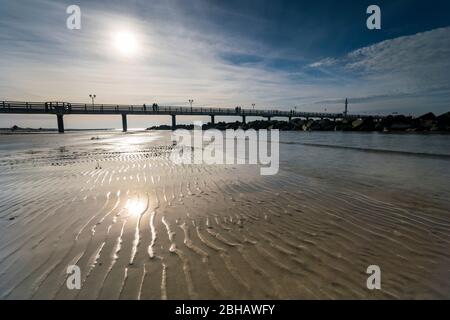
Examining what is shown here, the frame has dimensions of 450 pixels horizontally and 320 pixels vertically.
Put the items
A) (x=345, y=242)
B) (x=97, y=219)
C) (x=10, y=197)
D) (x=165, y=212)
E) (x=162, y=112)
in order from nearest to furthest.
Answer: (x=345, y=242) → (x=97, y=219) → (x=165, y=212) → (x=10, y=197) → (x=162, y=112)

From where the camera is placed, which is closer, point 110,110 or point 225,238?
point 225,238

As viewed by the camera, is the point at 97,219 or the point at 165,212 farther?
the point at 165,212

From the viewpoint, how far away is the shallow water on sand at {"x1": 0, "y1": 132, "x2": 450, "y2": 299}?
252 centimetres

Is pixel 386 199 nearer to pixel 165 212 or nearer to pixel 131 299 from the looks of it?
pixel 165 212

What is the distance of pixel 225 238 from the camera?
3.64m

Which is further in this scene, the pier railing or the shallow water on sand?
the pier railing

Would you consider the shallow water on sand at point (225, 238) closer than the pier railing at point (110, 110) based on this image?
Yes

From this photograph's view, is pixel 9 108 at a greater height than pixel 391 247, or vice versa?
pixel 9 108

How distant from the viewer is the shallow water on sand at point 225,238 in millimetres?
2516

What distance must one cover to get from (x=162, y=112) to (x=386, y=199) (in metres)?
62.7
